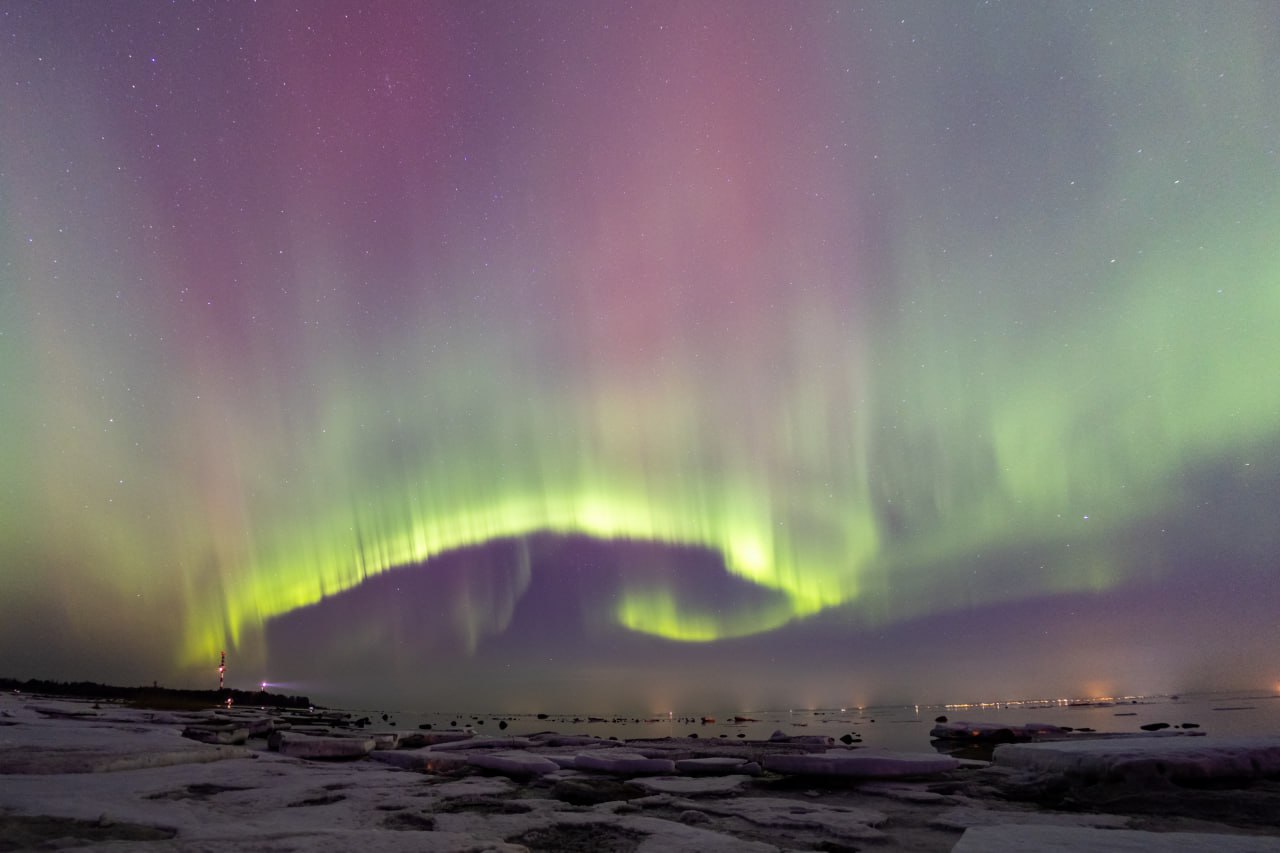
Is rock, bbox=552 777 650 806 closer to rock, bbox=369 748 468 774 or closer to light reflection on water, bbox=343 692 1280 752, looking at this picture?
rock, bbox=369 748 468 774

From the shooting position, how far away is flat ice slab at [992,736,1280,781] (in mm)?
10625

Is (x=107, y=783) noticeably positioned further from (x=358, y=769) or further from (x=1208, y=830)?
(x=1208, y=830)

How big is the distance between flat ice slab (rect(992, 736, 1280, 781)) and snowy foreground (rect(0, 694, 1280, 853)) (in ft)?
0.11

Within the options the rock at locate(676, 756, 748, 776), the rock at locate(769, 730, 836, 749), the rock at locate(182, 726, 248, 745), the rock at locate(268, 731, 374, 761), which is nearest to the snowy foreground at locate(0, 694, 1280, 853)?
the rock at locate(676, 756, 748, 776)

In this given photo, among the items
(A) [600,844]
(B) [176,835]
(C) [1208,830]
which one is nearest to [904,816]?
(C) [1208,830]

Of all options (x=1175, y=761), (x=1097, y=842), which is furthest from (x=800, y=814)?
(x=1175, y=761)

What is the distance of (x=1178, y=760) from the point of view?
10.7m

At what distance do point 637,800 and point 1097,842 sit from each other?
668 cm

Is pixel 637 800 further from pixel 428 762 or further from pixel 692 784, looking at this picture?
pixel 428 762

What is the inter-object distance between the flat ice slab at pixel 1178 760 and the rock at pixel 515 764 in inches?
395

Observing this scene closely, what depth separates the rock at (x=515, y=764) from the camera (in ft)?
45.6

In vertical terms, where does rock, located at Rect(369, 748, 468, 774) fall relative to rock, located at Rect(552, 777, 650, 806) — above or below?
below

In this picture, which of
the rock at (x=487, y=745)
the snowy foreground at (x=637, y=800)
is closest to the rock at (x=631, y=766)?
the snowy foreground at (x=637, y=800)

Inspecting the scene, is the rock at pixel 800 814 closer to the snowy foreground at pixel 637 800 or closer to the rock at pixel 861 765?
the snowy foreground at pixel 637 800
